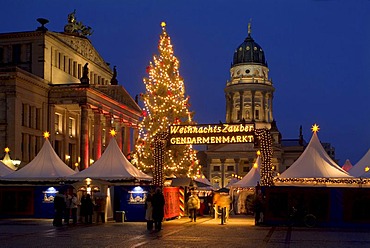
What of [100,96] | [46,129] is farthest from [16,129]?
[100,96]

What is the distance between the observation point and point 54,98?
67625 mm

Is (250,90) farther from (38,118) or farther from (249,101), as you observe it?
(38,118)

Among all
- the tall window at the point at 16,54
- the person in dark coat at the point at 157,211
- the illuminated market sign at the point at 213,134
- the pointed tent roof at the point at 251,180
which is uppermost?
the tall window at the point at 16,54

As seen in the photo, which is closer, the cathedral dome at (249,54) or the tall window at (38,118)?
the tall window at (38,118)

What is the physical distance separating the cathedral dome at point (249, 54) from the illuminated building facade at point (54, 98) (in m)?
68.2

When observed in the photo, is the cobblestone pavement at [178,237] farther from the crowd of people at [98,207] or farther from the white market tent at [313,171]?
the white market tent at [313,171]

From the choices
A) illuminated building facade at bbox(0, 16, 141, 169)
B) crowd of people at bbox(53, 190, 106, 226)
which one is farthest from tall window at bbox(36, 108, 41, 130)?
crowd of people at bbox(53, 190, 106, 226)

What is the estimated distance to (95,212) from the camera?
3494 cm

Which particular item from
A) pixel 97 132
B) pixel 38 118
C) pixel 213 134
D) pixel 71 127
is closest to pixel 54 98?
pixel 38 118

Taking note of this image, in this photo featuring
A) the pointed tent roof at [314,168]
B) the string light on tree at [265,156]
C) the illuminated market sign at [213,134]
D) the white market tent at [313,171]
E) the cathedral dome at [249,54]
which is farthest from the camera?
the cathedral dome at [249,54]

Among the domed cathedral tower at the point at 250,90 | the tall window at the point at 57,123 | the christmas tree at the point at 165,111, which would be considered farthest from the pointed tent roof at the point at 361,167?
the domed cathedral tower at the point at 250,90

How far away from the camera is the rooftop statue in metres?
78.9

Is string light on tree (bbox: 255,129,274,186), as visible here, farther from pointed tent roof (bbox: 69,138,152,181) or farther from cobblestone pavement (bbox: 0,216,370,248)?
pointed tent roof (bbox: 69,138,152,181)

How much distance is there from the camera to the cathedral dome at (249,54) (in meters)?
147
